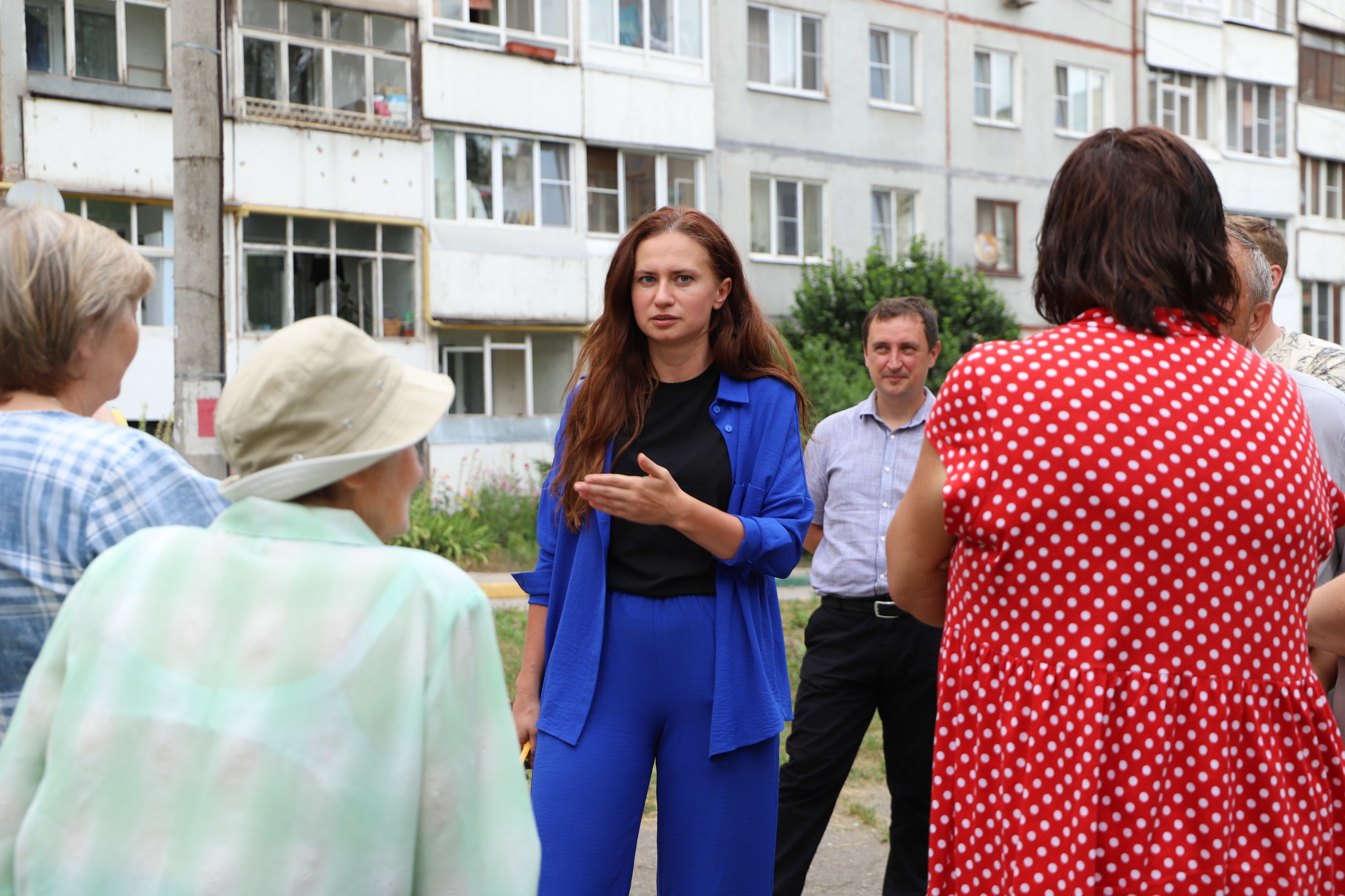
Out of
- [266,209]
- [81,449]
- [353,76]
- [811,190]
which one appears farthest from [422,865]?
[811,190]

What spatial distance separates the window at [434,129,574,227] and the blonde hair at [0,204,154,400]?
62.9 feet

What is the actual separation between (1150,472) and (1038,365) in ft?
0.76

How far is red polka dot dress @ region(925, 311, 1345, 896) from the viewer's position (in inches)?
75.9

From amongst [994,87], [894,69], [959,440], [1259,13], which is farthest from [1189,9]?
[959,440]

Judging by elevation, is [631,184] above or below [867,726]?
above

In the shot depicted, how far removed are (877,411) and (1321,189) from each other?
107 ft

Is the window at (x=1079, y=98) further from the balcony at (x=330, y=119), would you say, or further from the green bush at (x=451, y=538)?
the green bush at (x=451, y=538)

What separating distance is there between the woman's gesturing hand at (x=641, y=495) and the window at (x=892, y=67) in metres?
24.0

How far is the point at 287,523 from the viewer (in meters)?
1.67

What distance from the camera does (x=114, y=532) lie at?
2.04m

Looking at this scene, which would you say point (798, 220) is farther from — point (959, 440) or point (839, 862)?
point (959, 440)

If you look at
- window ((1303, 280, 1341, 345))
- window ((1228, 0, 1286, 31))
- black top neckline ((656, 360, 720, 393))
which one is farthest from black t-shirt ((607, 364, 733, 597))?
window ((1303, 280, 1341, 345))

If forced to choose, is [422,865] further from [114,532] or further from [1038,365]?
[1038,365]

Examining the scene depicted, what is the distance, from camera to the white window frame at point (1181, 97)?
96.3 feet
